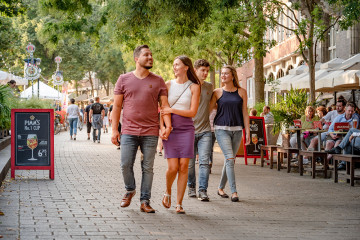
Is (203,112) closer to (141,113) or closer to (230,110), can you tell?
(230,110)

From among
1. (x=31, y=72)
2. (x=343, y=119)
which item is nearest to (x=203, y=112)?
(x=343, y=119)

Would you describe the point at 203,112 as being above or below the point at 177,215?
above

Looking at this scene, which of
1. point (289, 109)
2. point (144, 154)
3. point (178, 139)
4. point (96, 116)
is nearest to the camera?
point (178, 139)

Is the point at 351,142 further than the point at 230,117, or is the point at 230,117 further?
the point at 351,142

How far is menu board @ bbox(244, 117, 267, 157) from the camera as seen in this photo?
16531mm

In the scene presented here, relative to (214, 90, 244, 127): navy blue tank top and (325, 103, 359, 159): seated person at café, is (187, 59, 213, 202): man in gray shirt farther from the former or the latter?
(325, 103, 359, 159): seated person at café

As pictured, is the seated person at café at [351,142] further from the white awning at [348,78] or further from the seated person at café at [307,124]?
the white awning at [348,78]

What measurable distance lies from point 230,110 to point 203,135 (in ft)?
1.67

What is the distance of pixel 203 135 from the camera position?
30.9 feet

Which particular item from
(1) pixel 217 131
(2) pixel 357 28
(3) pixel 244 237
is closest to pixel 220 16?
(2) pixel 357 28

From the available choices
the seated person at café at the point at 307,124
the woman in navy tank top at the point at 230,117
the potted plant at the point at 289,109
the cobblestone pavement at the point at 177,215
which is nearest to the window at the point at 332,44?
the potted plant at the point at 289,109

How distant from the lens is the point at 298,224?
24.1 ft

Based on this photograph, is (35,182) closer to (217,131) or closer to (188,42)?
(217,131)

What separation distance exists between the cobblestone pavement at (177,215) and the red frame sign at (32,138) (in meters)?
0.30
